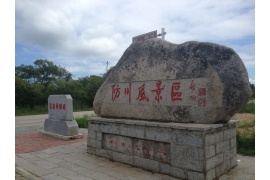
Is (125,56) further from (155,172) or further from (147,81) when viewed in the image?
(155,172)

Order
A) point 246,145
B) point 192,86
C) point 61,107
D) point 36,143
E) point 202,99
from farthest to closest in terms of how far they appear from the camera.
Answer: point 61,107, point 36,143, point 246,145, point 192,86, point 202,99

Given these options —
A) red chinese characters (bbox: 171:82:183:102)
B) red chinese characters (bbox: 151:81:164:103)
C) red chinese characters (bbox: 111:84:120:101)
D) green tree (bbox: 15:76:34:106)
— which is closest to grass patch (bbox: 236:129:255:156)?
red chinese characters (bbox: 171:82:183:102)

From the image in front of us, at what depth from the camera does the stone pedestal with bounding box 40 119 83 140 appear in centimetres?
639

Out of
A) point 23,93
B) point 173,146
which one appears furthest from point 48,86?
point 173,146

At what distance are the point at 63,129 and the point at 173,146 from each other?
425cm

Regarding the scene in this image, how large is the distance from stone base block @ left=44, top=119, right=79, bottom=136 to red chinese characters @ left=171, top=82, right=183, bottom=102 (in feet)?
12.8

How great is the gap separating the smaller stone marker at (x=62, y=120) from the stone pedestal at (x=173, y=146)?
7.53 ft

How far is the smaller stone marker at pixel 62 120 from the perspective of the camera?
6449 mm

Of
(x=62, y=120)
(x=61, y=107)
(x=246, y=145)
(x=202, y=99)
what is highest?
(x=202, y=99)

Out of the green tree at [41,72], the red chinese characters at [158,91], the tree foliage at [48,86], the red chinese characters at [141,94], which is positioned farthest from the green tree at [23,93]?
the red chinese characters at [158,91]

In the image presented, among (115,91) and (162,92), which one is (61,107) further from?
(162,92)

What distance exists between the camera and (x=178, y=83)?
3.58 metres

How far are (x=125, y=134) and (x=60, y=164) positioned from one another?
4.37ft

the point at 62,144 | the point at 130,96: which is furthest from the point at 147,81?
the point at 62,144
